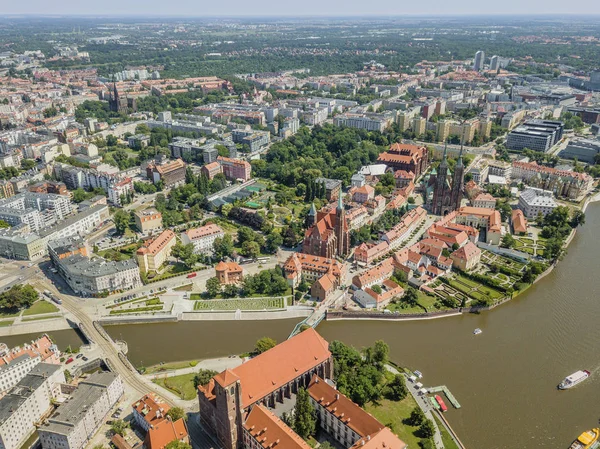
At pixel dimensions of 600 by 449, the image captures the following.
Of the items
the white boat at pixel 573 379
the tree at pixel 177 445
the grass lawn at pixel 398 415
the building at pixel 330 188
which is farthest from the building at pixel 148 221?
the white boat at pixel 573 379

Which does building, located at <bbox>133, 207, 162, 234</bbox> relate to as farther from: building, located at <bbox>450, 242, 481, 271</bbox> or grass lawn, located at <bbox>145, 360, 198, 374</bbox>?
building, located at <bbox>450, 242, 481, 271</bbox>

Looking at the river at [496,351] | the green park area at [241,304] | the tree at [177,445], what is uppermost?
the tree at [177,445]

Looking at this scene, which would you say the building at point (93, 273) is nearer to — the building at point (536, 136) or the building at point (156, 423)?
the building at point (156, 423)

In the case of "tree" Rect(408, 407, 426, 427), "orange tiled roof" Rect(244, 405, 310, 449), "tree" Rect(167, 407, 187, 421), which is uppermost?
"orange tiled roof" Rect(244, 405, 310, 449)

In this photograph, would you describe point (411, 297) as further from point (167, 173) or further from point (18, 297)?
point (167, 173)

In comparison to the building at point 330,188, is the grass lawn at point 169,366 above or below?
below

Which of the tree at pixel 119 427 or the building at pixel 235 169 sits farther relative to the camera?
the building at pixel 235 169

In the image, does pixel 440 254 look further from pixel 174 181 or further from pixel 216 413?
pixel 174 181

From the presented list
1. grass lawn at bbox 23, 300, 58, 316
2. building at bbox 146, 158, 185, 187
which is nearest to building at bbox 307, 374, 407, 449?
grass lawn at bbox 23, 300, 58, 316
